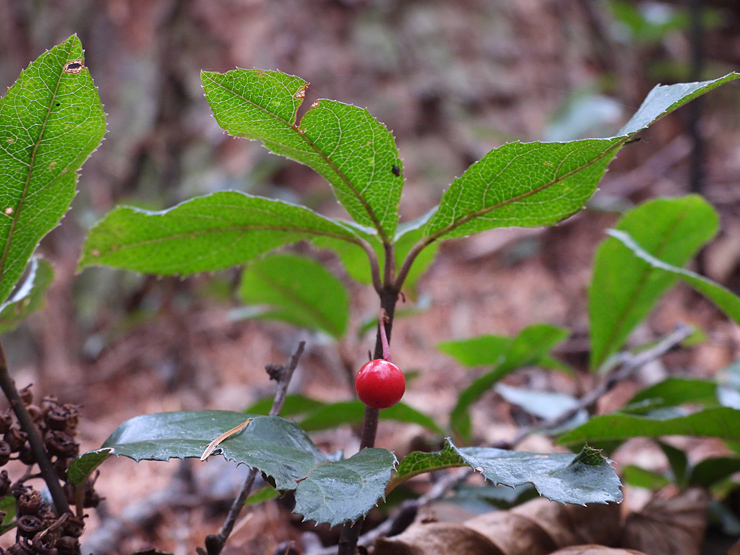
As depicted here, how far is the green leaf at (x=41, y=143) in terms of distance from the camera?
607 millimetres

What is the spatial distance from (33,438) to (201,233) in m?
0.34

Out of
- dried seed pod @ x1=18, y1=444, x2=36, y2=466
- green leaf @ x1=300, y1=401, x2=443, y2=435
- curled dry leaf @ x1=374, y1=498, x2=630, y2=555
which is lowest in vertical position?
curled dry leaf @ x1=374, y1=498, x2=630, y2=555

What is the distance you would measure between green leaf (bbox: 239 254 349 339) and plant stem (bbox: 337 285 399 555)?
26.8 inches

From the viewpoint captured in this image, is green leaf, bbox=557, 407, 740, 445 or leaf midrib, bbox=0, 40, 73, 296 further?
green leaf, bbox=557, 407, 740, 445

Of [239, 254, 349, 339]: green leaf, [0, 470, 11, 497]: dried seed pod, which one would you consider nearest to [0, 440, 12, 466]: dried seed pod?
[0, 470, 11, 497]: dried seed pod

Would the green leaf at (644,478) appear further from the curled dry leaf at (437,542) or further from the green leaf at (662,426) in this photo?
the curled dry leaf at (437,542)

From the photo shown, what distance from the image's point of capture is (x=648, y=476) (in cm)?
120

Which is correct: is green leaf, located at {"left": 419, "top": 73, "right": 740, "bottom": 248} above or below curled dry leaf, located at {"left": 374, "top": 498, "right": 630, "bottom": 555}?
A: above

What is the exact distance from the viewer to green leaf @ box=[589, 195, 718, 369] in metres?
1.14

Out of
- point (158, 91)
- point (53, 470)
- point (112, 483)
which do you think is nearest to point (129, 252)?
point (53, 470)

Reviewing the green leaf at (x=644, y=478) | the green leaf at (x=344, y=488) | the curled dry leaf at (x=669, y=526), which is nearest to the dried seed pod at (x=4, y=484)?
the green leaf at (x=344, y=488)

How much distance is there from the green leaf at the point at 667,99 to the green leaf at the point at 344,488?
442mm

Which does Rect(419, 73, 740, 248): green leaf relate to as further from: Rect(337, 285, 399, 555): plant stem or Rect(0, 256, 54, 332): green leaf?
Rect(0, 256, 54, 332): green leaf

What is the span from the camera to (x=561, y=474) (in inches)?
23.1
